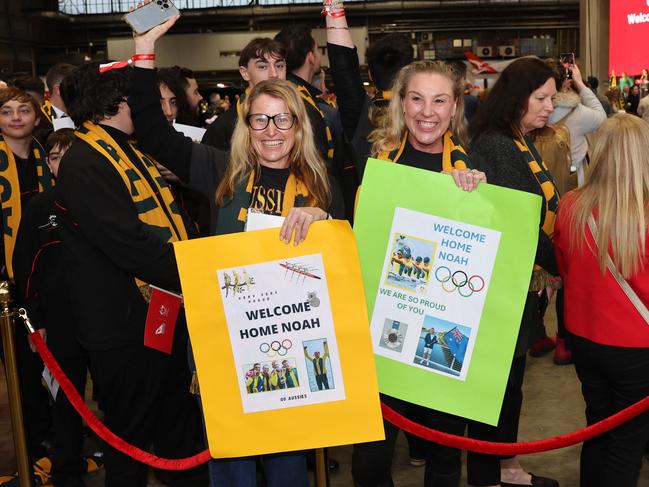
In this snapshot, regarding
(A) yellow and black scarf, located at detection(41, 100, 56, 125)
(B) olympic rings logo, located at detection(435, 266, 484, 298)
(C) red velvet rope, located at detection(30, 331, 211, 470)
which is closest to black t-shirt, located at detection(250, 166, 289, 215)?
(B) olympic rings logo, located at detection(435, 266, 484, 298)

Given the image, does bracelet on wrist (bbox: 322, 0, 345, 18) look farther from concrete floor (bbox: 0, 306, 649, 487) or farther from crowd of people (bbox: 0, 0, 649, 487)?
concrete floor (bbox: 0, 306, 649, 487)

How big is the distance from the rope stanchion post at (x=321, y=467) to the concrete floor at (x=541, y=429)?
1.14m

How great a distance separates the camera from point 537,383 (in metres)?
4.73

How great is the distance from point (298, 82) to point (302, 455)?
2.03m

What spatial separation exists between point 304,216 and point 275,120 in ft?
1.43

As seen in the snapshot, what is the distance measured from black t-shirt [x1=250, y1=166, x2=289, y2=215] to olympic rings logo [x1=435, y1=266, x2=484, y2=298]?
0.54 meters

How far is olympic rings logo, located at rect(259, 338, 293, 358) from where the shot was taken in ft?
6.82

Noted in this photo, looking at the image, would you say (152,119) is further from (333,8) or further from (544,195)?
(544,195)

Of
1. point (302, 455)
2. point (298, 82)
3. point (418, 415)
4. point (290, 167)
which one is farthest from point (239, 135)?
point (298, 82)

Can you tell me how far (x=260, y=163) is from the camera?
7.82 ft

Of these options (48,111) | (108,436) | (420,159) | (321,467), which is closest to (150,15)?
(420,159)

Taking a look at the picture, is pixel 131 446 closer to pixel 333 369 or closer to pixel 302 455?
pixel 302 455

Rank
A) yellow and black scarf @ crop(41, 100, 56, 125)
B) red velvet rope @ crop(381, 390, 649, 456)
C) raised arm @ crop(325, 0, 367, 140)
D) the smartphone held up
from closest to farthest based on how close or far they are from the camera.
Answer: red velvet rope @ crop(381, 390, 649, 456) < raised arm @ crop(325, 0, 367, 140) < yellow and black scarf @ crop(41, 100, 56, 125) < the smartphone held up

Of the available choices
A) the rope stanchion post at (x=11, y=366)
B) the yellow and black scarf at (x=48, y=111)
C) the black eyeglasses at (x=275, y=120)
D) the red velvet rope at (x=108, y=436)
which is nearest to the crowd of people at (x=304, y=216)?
the black eyeglasses at (x=275, y=120)
